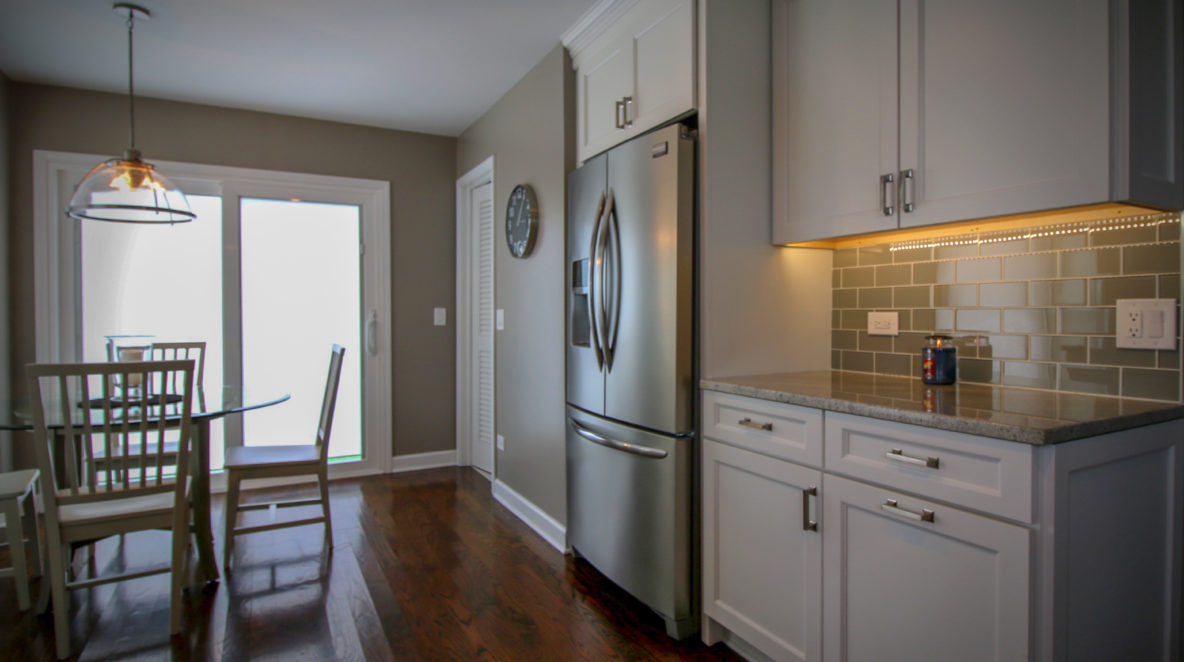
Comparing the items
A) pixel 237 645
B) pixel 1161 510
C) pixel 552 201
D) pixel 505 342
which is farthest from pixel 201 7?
pixel 1161 510

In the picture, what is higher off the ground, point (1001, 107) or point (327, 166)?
point (327, 166)

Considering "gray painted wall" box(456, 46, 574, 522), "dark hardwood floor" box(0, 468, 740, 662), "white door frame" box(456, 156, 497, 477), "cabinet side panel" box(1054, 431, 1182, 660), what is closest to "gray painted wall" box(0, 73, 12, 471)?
"dark hardwood floor" box(0, 468, 740, 662)

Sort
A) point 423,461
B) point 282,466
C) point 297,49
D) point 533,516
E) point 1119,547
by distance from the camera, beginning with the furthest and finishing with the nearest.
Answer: point 423,461 < point 533,516 < point 297,49 < point 282,466 < point 1119,547

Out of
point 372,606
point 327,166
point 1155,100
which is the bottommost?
point 372,606

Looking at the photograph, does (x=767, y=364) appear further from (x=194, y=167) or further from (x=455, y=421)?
(x=194, y=167)

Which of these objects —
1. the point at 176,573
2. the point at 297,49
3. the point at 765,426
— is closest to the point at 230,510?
the point at 176,573

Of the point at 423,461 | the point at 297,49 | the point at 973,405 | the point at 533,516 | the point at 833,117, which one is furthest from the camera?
the point at 423,461

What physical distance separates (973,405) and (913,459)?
22cm

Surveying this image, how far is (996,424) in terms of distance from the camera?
1202 mm

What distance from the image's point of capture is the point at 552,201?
2.98 m

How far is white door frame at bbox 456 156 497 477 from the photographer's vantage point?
441 cm

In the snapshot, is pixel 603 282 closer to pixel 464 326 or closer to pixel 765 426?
pixel 765 426

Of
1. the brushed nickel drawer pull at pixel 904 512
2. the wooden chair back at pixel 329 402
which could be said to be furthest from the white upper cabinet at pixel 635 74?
the wooden chair back at pixel 329 402

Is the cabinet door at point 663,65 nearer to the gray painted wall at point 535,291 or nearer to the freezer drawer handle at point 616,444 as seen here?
the gray painted wall at point 535,291
